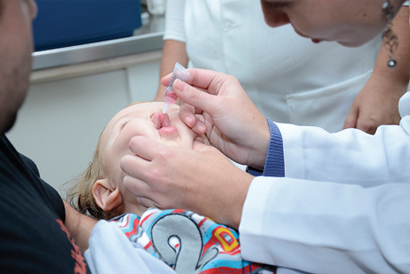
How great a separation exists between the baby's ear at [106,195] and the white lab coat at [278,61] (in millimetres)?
585

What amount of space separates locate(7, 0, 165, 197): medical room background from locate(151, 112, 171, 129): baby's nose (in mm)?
935

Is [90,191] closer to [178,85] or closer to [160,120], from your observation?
[160,120]

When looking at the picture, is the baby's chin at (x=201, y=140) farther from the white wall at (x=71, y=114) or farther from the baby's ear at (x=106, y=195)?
Result: the white wall at (x=71, y=114)

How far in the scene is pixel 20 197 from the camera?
0.60 m

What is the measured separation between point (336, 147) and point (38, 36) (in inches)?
55.9

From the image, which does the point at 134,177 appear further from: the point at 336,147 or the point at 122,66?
the point at 122,66

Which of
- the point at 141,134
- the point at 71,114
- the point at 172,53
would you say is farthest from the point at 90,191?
the point at 71,114

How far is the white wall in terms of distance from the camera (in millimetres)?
1758

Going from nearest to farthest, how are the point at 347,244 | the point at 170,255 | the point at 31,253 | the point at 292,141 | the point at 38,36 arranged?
1. the point at 31,253
2. the point at 347,244
3. the point at 170,255
4. the point at 292,141
5. the point at 38,36

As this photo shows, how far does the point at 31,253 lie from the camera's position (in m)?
0.53

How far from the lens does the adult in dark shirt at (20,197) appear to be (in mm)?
465

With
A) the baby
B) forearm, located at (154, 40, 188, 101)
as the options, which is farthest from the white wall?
the baby

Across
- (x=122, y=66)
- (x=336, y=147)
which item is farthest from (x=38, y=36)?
(x=336, y=147)

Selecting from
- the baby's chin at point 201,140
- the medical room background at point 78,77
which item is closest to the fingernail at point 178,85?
the baby's chin at point 201,140
